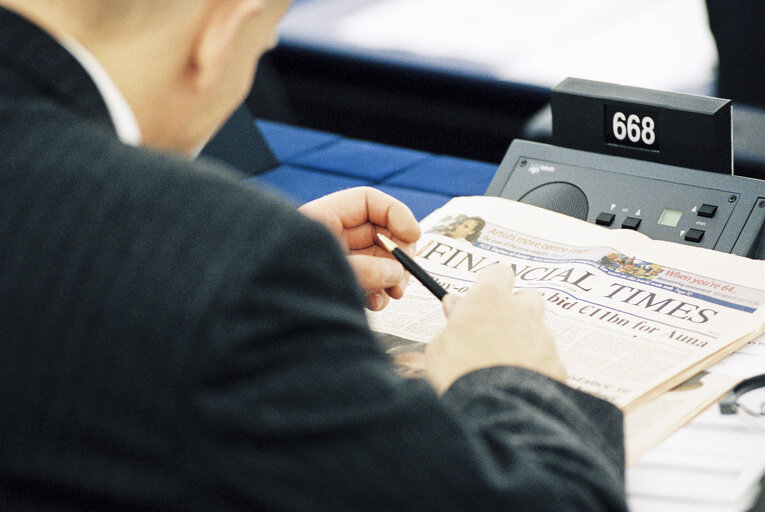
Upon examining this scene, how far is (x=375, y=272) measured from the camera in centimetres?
82

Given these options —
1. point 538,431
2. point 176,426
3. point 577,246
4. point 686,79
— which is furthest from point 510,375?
point 686,79

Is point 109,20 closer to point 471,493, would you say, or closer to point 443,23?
point 471,493

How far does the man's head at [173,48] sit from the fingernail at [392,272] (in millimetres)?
298

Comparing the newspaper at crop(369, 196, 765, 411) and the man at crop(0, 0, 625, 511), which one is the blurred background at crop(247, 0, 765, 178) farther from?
the man at crop(0, 0, 625, 511)

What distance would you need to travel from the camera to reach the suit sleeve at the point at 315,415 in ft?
1.29

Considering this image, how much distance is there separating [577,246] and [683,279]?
0.35 ft

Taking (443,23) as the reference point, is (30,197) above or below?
above

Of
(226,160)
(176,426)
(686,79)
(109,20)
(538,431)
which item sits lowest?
(686,79)

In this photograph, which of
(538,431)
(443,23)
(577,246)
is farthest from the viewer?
(443,23)

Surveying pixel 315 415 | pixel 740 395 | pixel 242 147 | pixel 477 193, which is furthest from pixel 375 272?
pixel 242 147

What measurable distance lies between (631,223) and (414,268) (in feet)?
0.82

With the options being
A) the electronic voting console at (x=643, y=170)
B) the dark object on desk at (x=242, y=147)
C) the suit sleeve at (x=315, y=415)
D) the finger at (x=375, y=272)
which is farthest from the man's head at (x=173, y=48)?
the dark object on desk at (x=242, y=147)

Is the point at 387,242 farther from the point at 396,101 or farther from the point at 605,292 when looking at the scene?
the point at 396,101

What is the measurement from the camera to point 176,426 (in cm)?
39
